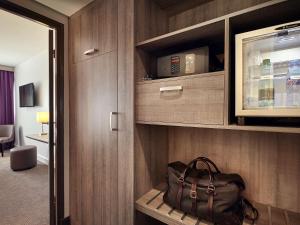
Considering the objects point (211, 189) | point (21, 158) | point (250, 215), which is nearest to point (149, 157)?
point (211, 189)

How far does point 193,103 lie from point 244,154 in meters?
0.57

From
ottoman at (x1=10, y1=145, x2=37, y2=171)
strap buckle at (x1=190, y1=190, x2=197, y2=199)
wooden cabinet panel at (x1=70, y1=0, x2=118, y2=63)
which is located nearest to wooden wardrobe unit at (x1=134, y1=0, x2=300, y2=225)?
strap buckle at (x1=190, y1=190, x2=197, y2=199)

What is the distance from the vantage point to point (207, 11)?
135cm

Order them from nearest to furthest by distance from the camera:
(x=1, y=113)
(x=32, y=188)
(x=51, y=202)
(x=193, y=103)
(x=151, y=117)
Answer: (x=193, y=103)
(x=151, y=117)
(x=51, y=202)
(x=32, y=188)
(x=1, y=113)

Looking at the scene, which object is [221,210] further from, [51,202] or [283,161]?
[51,202]

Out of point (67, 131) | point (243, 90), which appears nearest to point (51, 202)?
point (67, 131)

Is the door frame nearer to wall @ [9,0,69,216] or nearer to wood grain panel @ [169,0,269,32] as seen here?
wall @ [9,0,69,216]

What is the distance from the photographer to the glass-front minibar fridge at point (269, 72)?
81 cm

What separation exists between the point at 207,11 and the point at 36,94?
4438 millimetres

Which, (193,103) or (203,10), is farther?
(203,10)

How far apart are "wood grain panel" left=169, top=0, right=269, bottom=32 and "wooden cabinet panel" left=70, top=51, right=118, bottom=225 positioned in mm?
632

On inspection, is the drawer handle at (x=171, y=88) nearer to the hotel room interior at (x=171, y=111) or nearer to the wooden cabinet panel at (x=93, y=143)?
the hotel room interior at (x=171, y=111)

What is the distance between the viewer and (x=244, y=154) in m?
1.23

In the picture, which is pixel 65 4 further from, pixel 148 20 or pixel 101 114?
pixel 101 114
